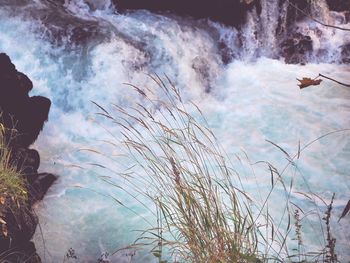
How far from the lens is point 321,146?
15.0 ft

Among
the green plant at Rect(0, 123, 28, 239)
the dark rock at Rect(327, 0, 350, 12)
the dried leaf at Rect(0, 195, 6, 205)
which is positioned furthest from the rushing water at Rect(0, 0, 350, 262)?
the dried leaf at Rect(0, 195, 6, 205)

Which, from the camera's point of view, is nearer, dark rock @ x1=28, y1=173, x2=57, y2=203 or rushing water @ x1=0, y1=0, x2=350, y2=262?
dark rock @ x1=28, y1=173, x2=57, y2=203

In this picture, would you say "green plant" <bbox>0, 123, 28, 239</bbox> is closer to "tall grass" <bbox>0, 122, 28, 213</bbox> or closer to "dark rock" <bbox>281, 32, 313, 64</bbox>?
"tall grass" <bbox>0, 122, 28, 213</bbox>

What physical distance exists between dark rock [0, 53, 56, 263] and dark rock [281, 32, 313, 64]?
4.18 m

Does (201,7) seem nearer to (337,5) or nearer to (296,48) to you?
(296,48)

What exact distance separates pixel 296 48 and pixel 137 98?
9.92 ft

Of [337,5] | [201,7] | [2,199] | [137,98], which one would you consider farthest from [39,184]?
[337,5]

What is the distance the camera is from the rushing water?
355 cm

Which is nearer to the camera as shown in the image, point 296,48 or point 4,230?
point 4,230

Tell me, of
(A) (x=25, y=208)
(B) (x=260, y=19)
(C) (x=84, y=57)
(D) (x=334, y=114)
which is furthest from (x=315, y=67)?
(A) (x=25, y=208)

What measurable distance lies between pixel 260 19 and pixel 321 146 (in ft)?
10.9

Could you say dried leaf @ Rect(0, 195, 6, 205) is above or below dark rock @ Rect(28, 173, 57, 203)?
above

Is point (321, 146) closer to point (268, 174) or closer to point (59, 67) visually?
point (268, 174)

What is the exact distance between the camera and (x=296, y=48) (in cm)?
703
